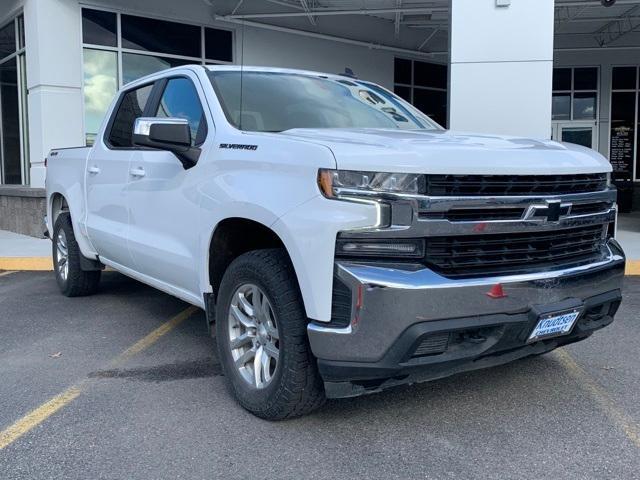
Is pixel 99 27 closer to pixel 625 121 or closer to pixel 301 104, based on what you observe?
pixel 301 104

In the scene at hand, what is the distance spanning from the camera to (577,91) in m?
19.4

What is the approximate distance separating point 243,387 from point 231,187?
1126 mm

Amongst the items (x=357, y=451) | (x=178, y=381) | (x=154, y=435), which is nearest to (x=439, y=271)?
(x=357, y=451)

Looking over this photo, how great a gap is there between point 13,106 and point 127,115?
10.3 meters

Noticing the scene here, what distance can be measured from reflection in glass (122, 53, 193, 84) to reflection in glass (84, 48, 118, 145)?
0.22m

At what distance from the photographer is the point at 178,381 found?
4.33 m

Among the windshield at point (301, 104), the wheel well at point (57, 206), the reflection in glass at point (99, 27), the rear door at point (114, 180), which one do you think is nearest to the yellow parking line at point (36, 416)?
the rear door at point (114, 180)

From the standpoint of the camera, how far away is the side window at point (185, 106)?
13.8 ft

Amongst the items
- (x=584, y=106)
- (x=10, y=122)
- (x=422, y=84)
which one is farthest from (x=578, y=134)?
(x=10, y=122)

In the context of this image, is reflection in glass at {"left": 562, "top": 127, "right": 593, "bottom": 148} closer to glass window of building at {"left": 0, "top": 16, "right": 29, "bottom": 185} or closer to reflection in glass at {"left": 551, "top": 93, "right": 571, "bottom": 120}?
reflection in glass at {"left": 551, "top": 93, "right": 571, "bottom": 120}

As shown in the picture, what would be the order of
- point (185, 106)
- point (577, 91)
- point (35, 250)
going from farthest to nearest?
point (577, 91) → point (35, 250) → point (185, 106)

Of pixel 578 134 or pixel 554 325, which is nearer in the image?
pixel 554 325

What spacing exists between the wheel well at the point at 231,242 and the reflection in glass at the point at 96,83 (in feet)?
33.0

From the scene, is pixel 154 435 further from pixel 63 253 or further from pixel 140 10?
pixel 140 10
